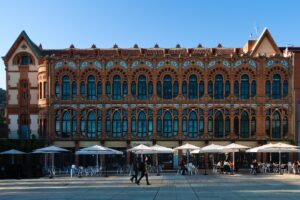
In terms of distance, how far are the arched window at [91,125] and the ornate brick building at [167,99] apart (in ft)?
0.40

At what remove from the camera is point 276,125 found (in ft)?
216

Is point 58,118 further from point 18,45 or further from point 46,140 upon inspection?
point 18,45

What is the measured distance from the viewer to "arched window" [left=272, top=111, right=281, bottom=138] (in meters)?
65.6

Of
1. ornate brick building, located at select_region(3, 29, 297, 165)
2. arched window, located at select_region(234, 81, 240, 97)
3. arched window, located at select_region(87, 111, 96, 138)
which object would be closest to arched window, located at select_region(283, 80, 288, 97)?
ornate brick building, located at select_region(3, 29, 297, 165)

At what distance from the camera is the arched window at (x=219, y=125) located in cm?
6600

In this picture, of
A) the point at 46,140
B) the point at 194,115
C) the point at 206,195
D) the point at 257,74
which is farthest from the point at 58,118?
the point at 206,195

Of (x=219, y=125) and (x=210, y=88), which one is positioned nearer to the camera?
(x=219, y=125)

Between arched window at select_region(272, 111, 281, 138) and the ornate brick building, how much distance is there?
12 cm

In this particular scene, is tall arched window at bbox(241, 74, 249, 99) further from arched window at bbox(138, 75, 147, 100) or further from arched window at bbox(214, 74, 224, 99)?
arched window at bbox(138, 75, 147, 100)

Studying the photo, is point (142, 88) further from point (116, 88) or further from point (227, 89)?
point (227, 89)

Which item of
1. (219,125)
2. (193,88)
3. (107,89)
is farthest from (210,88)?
(107,89)

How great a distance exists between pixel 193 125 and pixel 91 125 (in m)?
12.3

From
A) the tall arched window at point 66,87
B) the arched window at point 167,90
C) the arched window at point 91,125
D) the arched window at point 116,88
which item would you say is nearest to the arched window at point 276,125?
the arched window at point 167,90

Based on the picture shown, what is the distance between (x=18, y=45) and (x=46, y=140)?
13.1 m
